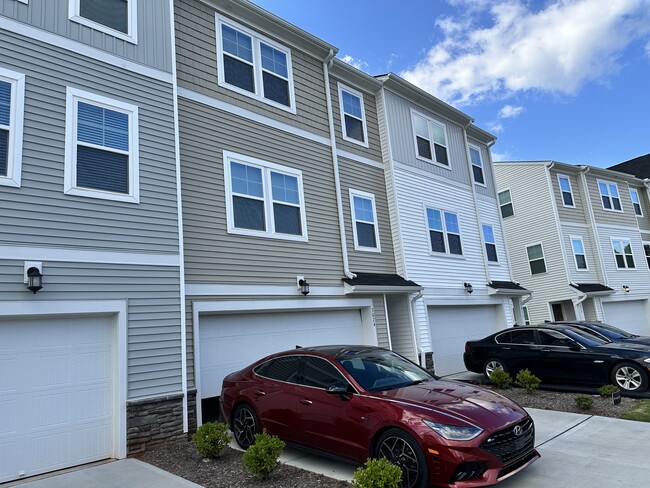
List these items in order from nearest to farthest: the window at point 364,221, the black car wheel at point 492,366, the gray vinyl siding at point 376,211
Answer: the black car wheel at point 492,366
the gray vinyl siding at point 376,211
the window at point 364,221

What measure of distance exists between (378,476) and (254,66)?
352 inches

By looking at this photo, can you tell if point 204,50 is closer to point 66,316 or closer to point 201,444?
point 66,316

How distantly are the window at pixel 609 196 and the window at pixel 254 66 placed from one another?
1963 cm

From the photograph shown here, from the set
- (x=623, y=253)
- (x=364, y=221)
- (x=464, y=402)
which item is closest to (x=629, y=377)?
(x=464, y=402)

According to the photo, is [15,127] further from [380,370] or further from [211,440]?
[380,370]

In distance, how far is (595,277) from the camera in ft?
70.8

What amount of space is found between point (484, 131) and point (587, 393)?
427 inches

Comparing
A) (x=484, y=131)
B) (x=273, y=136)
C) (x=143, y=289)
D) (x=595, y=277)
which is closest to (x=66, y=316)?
(x=143, y=289)

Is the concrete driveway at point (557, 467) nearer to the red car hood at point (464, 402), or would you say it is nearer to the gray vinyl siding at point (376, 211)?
the red car hood at point (464, 402)

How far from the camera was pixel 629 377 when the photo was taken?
9.36 meters

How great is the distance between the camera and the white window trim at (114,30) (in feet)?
23.8

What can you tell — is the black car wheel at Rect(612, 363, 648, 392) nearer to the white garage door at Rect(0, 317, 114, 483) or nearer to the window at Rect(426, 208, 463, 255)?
the window at Rect(426, 208, 463, 255)

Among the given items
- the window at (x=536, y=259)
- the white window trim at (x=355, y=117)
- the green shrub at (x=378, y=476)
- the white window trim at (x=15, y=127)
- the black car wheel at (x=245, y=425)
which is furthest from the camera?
the window at (x=536, y=259)

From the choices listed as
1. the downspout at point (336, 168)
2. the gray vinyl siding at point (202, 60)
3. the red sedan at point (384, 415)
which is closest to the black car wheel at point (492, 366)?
the downspout at point (336, 168)
